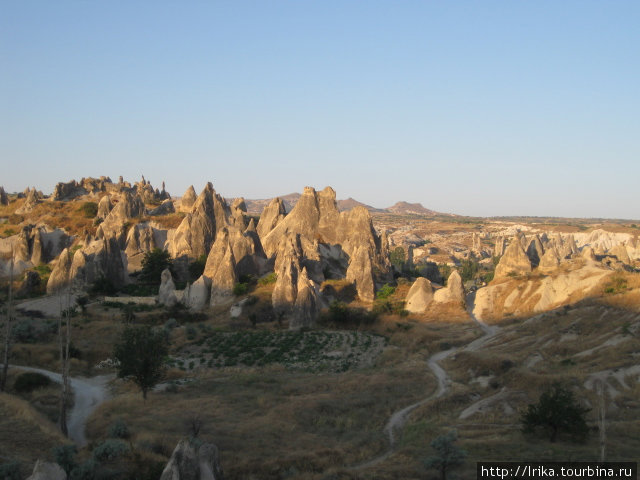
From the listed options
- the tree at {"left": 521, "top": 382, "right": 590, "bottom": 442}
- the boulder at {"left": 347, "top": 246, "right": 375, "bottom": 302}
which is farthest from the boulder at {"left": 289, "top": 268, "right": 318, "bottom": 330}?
the tree at {"left": 521, "top": 382, "right": 590, "bottom": 442}

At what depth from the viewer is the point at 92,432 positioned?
19.2 meters

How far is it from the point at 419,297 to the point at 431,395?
2445cm

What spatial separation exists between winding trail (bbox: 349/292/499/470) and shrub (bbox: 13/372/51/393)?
16226 mm

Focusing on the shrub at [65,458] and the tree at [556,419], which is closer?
the shrub at [65,458]

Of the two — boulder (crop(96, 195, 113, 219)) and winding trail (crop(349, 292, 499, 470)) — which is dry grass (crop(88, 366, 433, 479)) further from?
boulder (crop(96, 195, 113, 219))

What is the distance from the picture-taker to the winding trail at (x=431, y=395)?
16.9m

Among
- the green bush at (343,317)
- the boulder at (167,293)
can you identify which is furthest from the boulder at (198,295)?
the green bush at (343,317)

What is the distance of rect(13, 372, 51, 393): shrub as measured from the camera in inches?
981

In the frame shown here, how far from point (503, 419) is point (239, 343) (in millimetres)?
21819

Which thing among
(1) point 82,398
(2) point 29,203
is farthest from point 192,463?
(2) point 29,203

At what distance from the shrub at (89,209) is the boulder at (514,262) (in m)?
54.2

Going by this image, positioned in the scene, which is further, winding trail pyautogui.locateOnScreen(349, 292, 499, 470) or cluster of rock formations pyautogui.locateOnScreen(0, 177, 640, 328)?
cluster of rock formations pyautogui.locateOnScreen(0, 177, 640, 328)

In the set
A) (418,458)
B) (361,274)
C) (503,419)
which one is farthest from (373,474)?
(361,274)

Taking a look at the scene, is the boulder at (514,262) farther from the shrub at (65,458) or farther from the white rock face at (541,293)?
the shrub at (65,458)
